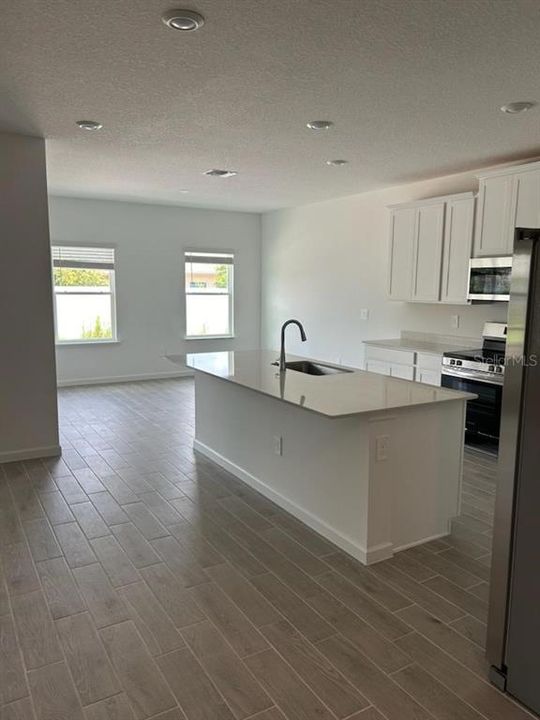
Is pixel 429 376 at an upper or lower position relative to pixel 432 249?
lower

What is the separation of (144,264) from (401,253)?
4.02 m

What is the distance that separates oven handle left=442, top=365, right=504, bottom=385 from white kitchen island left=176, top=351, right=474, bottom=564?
154 centimetres

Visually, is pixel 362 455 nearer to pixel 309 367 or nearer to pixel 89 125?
pixel 309 367

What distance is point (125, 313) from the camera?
788 centimetres

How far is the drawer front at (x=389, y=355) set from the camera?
5379 millimetres

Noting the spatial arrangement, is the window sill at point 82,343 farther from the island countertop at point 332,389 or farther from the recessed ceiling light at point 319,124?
the recessed ceiling light at point 319,124

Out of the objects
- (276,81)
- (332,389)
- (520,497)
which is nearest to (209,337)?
(332,389)

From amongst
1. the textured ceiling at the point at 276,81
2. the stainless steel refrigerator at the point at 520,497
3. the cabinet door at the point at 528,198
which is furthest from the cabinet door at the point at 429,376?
the stainless steel refrigerator at the point at 520,497

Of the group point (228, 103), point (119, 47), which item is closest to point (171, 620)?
point (119, 47)

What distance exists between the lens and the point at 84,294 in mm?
7574

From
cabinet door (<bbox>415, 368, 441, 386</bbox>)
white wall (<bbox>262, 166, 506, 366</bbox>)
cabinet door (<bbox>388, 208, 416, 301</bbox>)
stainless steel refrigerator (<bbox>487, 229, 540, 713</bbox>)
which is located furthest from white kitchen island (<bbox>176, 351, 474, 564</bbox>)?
white wall (<bbox>262, 166, 506, 366</bbox>)

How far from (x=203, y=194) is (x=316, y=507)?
16.3ft

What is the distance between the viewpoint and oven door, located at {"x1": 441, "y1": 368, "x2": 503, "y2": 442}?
14.8 ft

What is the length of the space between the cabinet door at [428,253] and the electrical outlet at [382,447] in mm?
2994
